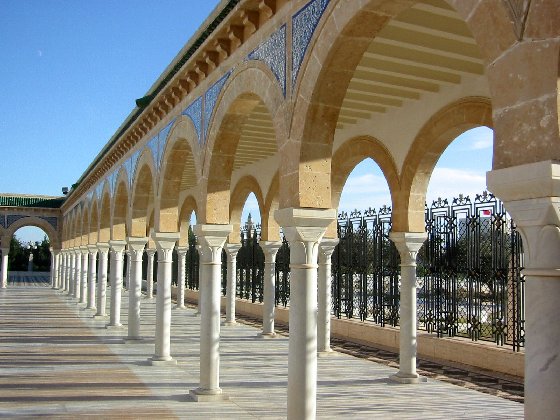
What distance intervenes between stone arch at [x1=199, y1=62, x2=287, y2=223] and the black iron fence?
13.5 feet

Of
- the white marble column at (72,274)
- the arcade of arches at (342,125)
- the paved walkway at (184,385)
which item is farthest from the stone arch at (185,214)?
the paved walkway at (184,385)

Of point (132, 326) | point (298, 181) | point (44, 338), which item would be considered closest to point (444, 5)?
point (298, 181)

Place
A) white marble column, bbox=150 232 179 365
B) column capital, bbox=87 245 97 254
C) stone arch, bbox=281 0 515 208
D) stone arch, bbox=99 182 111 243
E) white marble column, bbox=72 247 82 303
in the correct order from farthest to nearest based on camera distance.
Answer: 1. white marble column, bbox=72 247 82 303
2. column capital, bbox=87 245 97 254
3. stone arch, bbox=99 182 111 243
4. white marble column, bbox=150 232 179 365
5. stone arch, bbox=281 0 515 208

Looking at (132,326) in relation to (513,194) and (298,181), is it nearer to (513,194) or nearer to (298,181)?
(298,181)

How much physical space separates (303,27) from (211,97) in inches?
101

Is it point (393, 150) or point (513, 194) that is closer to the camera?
point (513, 194)

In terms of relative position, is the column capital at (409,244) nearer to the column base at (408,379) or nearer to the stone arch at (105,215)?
the column base at (408,379)

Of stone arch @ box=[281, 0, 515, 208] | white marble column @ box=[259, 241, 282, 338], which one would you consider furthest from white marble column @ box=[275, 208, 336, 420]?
white marble column @ box=[259, 241, 282, 338]

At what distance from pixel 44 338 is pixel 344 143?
710cm

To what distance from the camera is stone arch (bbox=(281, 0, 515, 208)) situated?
4488 mm

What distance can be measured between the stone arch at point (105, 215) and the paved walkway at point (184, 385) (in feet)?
10.9

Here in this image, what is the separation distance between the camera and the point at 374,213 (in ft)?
40.8

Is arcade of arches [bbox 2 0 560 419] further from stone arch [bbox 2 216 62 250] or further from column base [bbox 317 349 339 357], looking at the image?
stone arch [bbox 2 216 62 250]

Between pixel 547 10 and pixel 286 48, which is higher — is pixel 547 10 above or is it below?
below
